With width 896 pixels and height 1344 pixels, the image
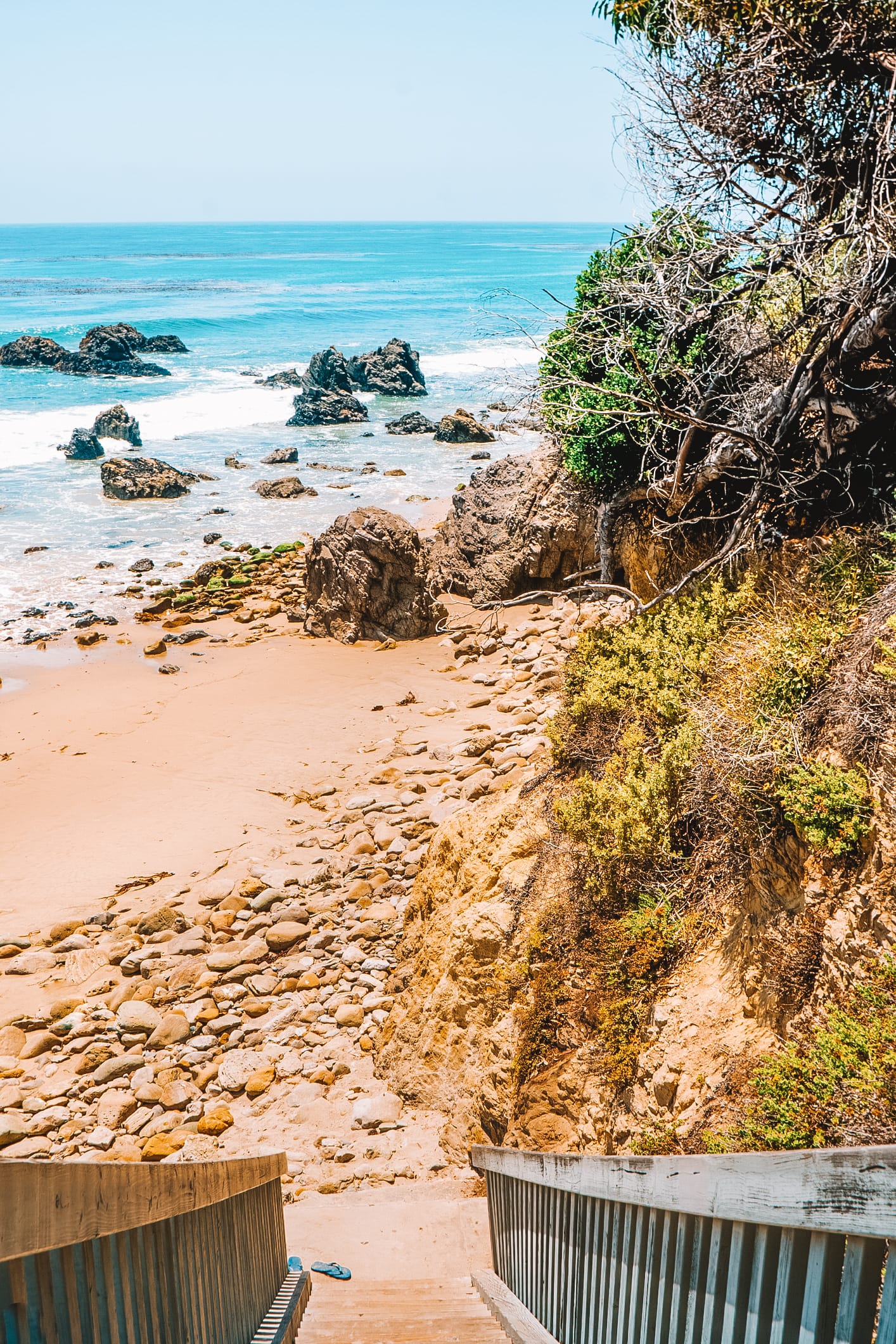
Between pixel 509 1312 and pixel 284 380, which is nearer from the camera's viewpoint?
pixel 509 1312

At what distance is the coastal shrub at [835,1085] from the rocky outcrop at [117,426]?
32906 mm

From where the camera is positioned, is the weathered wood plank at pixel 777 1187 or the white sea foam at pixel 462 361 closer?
the weathered wood plank at pixel 777 1187

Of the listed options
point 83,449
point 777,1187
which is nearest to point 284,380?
point 83,449

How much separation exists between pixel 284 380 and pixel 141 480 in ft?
68.8

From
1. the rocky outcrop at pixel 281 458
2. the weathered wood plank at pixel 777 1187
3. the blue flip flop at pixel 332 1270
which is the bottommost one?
the blue flip flop at pixel 332 1270

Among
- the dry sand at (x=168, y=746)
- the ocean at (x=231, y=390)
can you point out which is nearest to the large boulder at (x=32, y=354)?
the ocean at (x=231, y=390)

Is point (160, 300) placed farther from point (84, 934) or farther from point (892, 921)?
point (892, 921)

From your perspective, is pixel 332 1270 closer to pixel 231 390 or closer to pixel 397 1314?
pixel 397 1314

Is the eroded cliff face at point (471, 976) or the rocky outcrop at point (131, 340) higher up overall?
the rocky outcrop at point (131, 340)

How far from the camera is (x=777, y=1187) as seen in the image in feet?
5.25

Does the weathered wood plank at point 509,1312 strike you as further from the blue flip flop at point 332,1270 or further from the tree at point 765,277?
the tree at point 765,277

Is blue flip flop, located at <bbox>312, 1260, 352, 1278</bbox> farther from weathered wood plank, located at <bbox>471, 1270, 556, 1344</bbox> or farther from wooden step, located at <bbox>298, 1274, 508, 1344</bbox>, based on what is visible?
weathered wood plank, located at <bbox>471, 1270, 556, 1344</bbox>

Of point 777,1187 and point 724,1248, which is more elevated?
point 777,1187

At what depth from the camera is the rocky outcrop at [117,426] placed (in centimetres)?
3256
